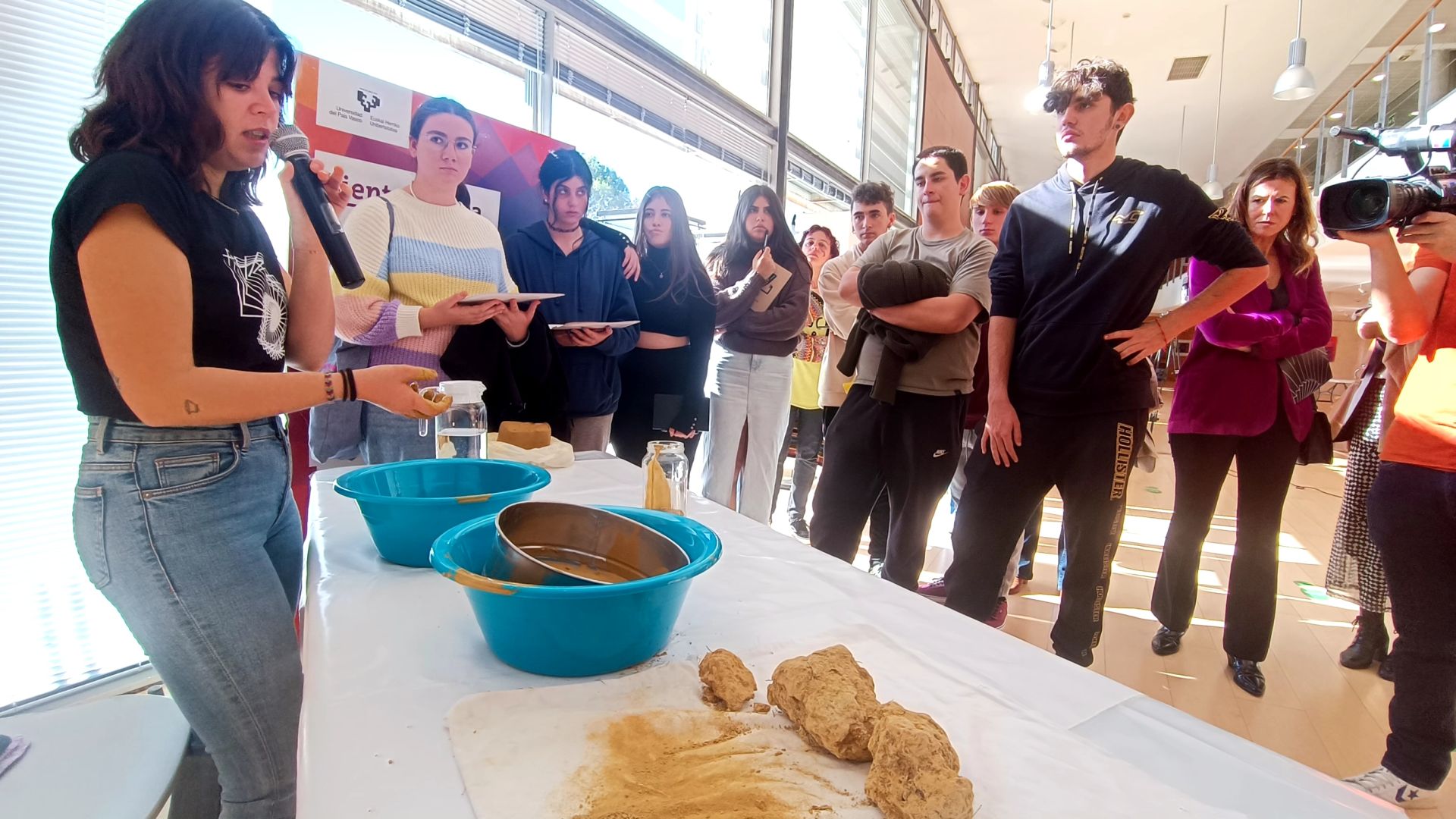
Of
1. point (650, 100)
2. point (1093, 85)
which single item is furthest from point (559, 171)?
point (1093, 85)

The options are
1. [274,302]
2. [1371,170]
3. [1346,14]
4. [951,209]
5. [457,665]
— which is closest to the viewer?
[457,665]

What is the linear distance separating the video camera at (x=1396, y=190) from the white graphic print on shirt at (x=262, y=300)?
182 cm

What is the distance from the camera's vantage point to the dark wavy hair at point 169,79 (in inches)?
34.3

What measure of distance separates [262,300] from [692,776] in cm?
95

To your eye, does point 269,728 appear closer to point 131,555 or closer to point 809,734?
point 131,555

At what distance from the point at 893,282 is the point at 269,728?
167 centimetres

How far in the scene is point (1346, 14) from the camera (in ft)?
20.8

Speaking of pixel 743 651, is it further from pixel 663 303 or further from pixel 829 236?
pixel 829 236

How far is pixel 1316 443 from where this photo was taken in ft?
6.68

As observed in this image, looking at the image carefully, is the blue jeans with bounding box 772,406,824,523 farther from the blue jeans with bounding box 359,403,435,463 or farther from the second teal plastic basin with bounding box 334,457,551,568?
the second teal plastic basin with bounding box 334,457,551,568

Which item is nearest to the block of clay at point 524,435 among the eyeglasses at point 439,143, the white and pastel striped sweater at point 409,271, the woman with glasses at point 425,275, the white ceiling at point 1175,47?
the woman with glasses at point 425,275

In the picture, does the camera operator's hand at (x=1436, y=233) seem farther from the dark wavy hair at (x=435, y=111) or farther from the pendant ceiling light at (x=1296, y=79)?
the pendant ceiling light at (x=1296, y=79)

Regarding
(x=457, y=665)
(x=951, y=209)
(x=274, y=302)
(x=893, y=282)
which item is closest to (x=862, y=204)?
(x=951, y=209)

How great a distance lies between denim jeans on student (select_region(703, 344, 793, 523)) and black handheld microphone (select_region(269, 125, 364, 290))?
5.99ft
